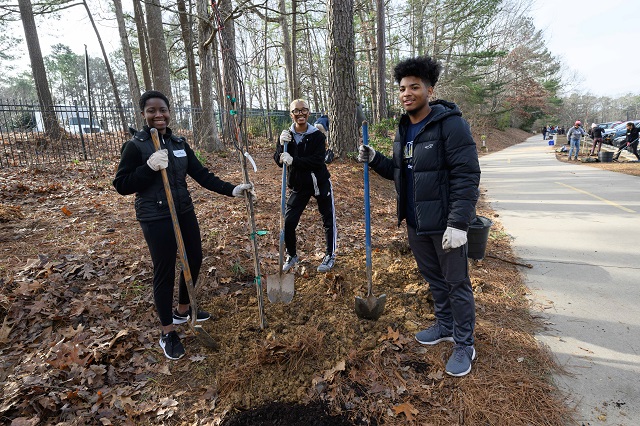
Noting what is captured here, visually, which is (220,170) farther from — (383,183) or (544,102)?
(544,102)

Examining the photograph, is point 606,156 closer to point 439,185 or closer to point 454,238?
point 439,185

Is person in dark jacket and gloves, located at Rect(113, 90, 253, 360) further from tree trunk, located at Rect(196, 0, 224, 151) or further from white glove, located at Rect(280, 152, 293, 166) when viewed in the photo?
tree trunk, located at Rect(196, 0, 224, 151)

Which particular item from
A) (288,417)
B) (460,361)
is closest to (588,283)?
(460,361)

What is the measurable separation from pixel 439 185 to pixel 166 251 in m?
2.16

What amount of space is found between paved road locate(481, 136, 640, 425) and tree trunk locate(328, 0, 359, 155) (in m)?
3.98

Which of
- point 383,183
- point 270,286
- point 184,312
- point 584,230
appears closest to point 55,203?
point 184,312

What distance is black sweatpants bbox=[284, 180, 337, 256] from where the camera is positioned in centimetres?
416

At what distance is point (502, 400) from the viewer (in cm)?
232

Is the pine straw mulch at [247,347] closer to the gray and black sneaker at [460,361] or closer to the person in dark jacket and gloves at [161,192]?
the gray and black sneaker at [460,361]

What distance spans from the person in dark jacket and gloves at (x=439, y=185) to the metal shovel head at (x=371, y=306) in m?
0.56

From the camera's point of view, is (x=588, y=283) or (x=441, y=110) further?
(x=588, y=283)

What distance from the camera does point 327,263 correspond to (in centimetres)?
430

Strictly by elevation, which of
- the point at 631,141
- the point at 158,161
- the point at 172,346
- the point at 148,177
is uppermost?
the point at 158,161

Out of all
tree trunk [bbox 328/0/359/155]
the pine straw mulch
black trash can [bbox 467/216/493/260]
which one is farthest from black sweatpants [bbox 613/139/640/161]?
black trash can [bbox 467/216/493/260]
